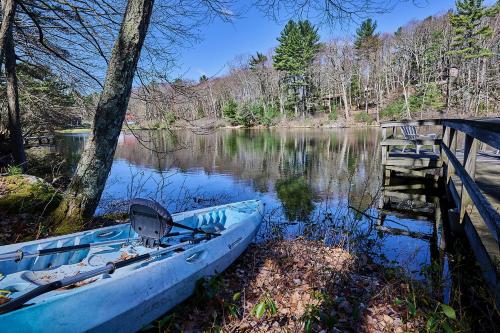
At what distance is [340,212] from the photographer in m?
7.55

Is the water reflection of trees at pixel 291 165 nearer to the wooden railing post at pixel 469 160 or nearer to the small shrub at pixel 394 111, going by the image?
the wooden railing post at pixel 469 160

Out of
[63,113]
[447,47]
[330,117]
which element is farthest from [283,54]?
[63,113]

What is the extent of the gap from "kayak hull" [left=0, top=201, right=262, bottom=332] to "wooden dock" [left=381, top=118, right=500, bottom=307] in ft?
9.27

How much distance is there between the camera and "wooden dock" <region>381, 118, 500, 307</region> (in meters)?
2.68

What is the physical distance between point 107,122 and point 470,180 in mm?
4882

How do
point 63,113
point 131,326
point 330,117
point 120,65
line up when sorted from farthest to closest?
1. point 330,117
2. point 63,113
3. point 120,65
4. point 131,326

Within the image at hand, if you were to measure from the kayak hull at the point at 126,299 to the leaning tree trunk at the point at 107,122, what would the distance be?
6.62 ft

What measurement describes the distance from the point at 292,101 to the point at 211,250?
45741 mm

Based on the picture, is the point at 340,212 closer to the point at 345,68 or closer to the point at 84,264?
the point at 84,264

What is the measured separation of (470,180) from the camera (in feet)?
11.8

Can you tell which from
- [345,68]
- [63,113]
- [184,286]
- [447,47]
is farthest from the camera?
[345,68]

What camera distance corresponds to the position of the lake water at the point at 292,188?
19.5 feet

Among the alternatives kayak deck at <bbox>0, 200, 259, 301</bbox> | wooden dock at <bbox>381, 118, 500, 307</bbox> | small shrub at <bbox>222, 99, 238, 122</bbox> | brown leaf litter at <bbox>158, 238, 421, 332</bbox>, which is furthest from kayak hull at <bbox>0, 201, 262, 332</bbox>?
small shrub at <bbox>222, 99, 238, 122</bbox>

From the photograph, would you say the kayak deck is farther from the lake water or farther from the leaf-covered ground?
the lake water
